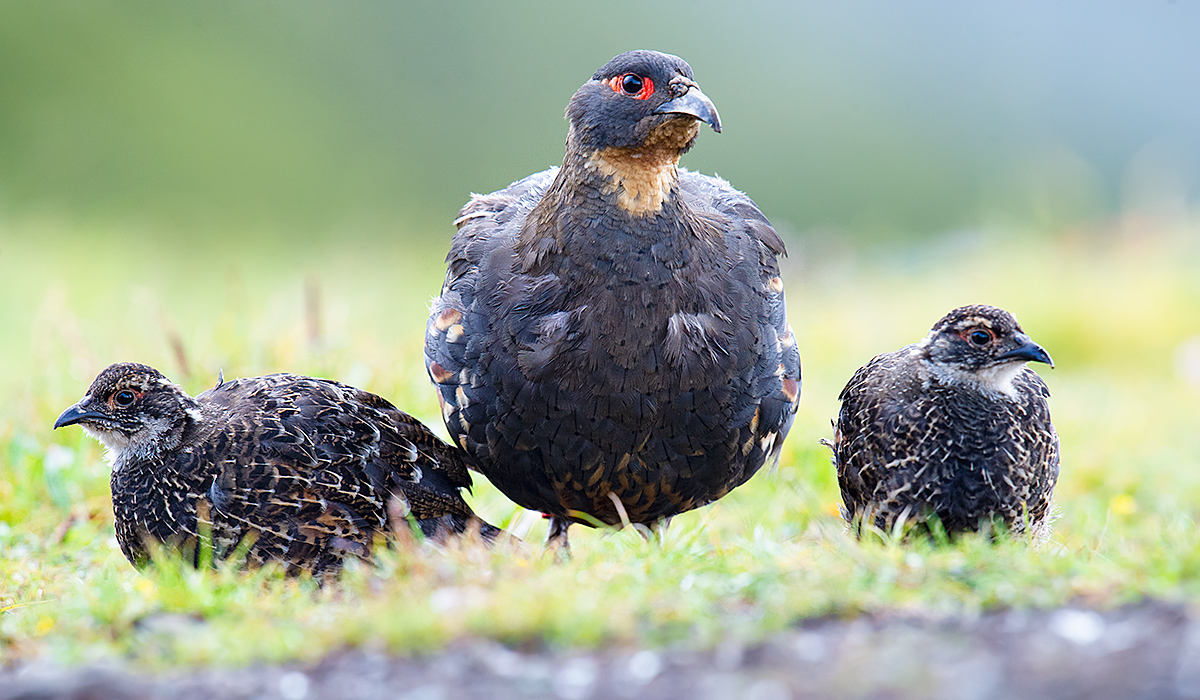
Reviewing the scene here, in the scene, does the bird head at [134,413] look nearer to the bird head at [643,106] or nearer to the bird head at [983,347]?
the bird head at [643,106]

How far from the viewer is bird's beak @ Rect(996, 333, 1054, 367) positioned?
191 inches

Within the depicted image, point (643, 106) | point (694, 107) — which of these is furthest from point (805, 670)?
point (643, 106)

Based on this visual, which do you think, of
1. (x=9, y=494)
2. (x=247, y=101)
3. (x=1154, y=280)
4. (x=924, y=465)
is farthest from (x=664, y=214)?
(x=247, y=101)

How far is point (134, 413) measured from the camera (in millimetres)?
5156

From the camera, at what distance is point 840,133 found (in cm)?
3519

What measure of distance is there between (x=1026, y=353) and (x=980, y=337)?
20 centimetres

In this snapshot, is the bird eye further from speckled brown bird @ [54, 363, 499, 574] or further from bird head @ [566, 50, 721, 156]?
speckled brown bird @ [54, 363, 499, 574]

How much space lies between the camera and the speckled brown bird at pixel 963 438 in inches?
194

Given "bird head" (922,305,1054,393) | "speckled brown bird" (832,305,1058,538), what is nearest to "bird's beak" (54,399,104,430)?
"speckled brown bird" (832,305,1058,538)

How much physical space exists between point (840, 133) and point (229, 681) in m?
33.5

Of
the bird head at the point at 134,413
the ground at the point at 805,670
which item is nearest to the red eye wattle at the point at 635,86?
the bird head at the point at 134,413

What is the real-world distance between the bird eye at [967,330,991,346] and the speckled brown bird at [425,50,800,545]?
2.71 ft

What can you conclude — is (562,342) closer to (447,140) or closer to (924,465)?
(924,465)

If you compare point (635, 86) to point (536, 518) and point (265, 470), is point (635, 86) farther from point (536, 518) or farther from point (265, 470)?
point (536, 518)
